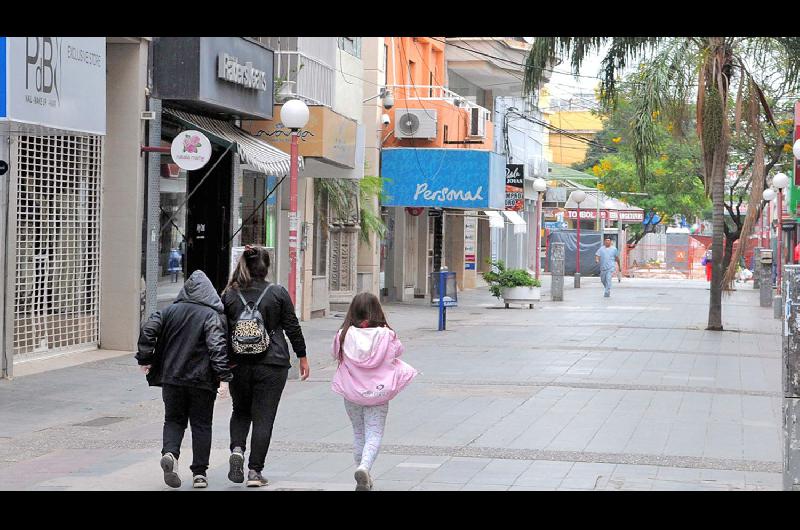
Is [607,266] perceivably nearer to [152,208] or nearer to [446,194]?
[446,194]

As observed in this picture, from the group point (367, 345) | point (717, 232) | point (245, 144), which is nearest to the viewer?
point (367, 345)

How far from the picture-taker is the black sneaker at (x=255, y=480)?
8.65m

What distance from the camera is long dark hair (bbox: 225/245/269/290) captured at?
8.86 metres

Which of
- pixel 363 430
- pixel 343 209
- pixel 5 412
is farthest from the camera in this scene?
pixel 343 209

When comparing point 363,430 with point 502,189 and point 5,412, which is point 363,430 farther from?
point 502,189

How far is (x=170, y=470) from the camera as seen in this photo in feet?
27.9

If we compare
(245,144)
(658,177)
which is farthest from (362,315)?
(658,177)

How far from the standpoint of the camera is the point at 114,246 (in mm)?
17766

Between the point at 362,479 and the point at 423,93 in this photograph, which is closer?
the point at 362,479

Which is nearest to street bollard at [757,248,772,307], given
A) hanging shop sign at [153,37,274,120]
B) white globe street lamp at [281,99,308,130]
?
hanging shop sign at [153,37,274,120]

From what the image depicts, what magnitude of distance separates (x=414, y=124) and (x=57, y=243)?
16.2m
